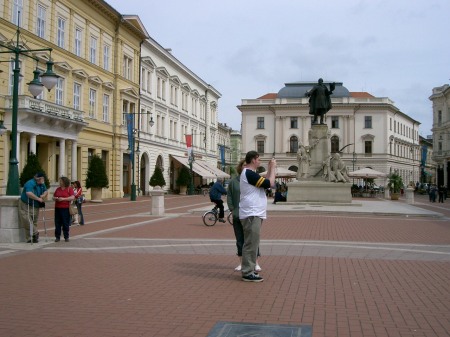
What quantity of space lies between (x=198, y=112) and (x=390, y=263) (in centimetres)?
6234

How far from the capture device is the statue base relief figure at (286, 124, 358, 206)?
94.2 ft

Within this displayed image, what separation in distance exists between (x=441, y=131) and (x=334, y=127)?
1647 centimetres

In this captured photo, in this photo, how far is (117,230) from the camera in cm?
1638

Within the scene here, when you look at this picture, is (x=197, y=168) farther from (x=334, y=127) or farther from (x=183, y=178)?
(x=334, y=127)

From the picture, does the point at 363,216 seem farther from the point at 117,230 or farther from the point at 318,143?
the point at 117,230

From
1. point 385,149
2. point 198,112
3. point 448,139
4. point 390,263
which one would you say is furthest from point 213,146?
point 390,263

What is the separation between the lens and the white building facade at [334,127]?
86500 mm

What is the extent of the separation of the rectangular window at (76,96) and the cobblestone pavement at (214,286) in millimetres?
25259

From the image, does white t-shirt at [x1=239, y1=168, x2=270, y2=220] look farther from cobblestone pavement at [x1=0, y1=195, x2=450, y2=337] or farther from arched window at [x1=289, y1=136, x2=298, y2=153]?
arched window at [x1=289, y1=136, x2=298, y2=153]

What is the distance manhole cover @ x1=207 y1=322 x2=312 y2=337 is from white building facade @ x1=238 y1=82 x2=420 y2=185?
78.8 m

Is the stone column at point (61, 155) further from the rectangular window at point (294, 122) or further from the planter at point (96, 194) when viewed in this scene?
the rectangular window at point (294, 122)

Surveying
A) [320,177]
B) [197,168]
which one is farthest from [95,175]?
[197,168]

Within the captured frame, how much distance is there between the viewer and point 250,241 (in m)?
8.03

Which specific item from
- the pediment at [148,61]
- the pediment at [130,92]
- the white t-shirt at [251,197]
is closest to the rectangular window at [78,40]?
the pediment at [130,92]
